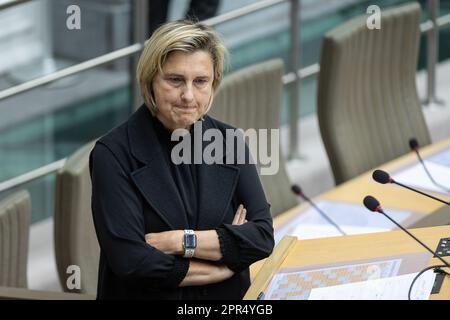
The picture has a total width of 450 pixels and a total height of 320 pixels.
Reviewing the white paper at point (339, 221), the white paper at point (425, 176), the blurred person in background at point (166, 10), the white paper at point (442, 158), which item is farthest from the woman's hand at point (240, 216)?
the blurred person in background at point (166, 10)

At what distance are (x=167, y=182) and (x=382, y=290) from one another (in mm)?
567

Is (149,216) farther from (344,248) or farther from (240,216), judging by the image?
(344,248)

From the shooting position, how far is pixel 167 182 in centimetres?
288

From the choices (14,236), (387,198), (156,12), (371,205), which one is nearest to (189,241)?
(371,205)

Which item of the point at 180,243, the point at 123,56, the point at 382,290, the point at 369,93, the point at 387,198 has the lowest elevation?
the point at 382,290

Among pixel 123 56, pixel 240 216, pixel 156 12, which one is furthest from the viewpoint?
pixel 156 12

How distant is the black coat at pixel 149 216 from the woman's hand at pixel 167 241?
0.02 meters

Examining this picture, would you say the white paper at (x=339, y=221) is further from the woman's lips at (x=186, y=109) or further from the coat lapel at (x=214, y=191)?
the woman's lips at (x=186, y=109)

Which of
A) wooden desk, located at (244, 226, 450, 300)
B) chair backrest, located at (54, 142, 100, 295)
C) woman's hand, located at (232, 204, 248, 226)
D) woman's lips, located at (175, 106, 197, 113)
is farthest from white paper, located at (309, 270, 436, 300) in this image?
chair backrest, located at (54, 142, 100, 295)

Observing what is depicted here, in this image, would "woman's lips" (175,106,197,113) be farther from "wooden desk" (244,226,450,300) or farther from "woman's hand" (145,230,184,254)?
"wooden desk" (244,226,450,300)

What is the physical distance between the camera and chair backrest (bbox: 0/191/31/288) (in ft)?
10.9
